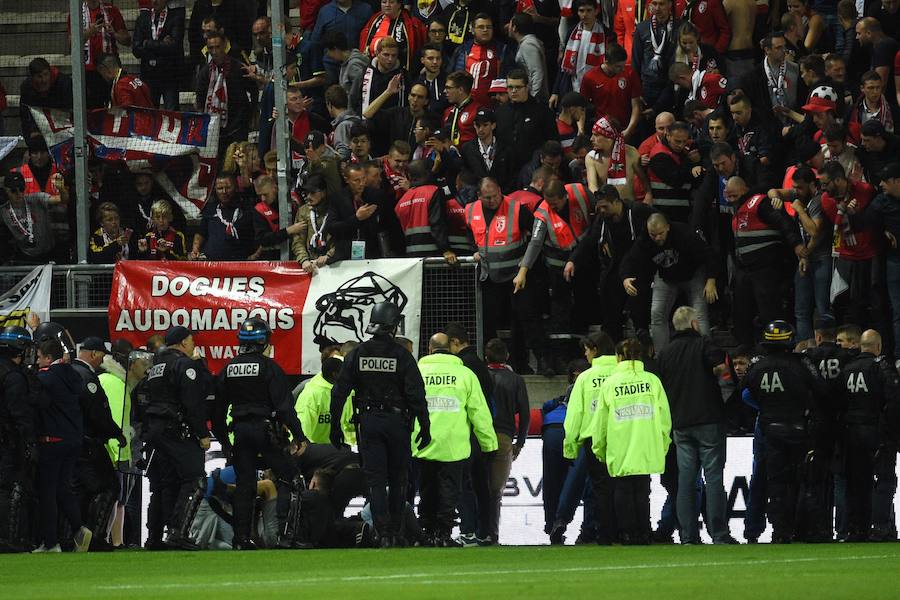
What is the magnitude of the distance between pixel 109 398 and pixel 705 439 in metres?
5.41

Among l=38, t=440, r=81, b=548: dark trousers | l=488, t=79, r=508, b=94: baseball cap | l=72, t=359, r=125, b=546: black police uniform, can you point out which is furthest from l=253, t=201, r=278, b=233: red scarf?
l=38, t=440, r=81, b=548: dark trousers

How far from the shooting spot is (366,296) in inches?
659

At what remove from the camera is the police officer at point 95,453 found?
14.1 m

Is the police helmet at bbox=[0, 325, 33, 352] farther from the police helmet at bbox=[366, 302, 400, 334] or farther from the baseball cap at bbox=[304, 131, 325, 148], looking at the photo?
the baseball cap at bbox=[304, 131, 325, 148]

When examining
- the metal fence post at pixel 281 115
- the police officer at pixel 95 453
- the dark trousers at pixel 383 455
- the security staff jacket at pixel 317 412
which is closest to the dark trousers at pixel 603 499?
the dark trousers at pixel 383 455

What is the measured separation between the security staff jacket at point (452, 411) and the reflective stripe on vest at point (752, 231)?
11.6 feet

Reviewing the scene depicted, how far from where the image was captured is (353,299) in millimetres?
16828

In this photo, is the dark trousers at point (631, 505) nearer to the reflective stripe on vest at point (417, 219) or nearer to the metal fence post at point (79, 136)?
the reflective stripe on vest at point (417, 219)

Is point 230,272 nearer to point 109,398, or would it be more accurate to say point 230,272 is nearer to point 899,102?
point 109,398

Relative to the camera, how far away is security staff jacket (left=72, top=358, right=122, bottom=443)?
14062mm

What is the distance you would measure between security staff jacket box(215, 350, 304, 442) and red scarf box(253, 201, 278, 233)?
410cm

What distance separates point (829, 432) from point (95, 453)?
629 cm

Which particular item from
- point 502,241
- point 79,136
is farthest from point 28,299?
point 502,241

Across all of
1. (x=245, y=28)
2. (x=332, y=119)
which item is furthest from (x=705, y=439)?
(x=245, y=28)
